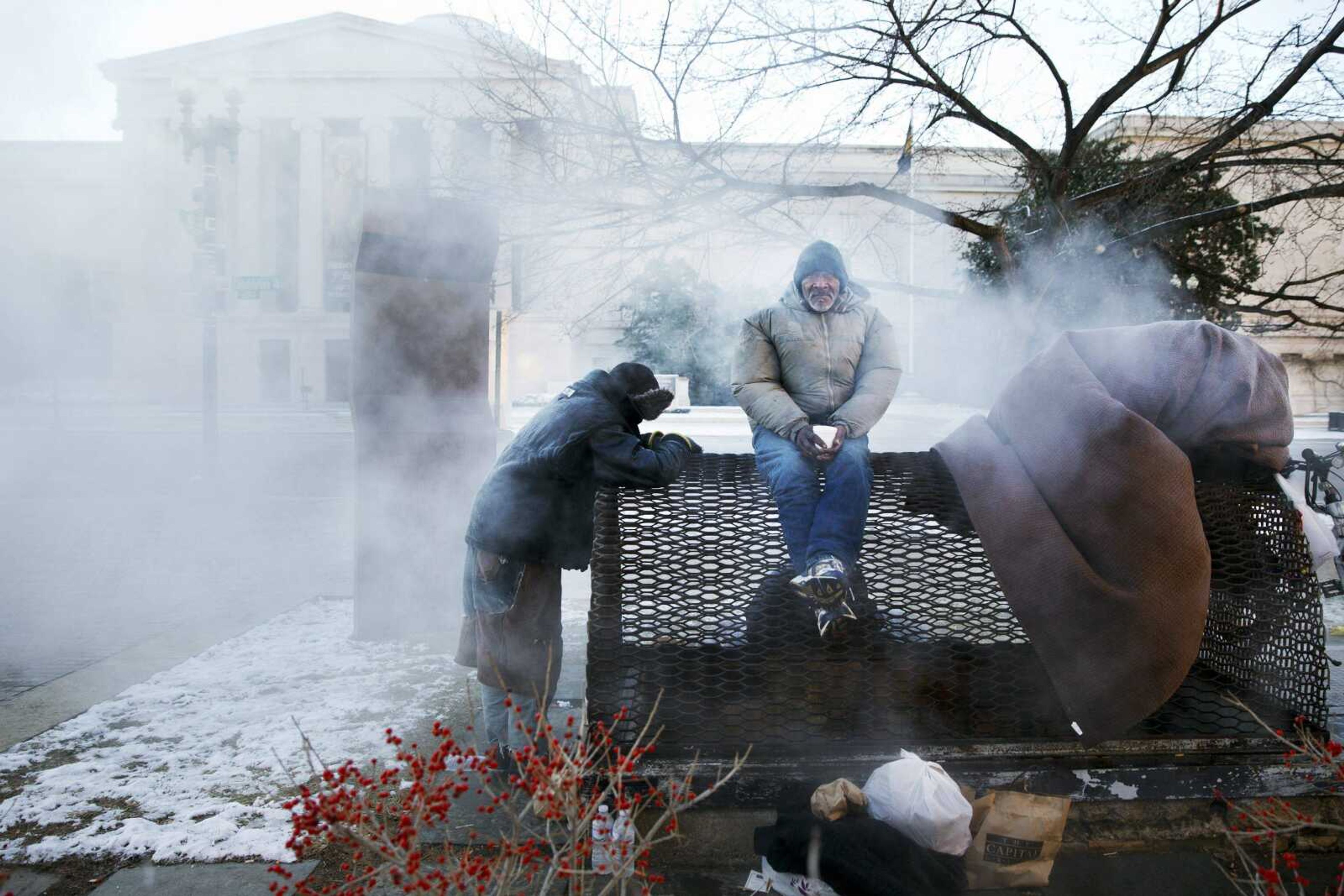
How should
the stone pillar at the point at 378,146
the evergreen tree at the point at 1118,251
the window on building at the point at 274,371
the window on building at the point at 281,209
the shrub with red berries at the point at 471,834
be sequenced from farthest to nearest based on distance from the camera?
the window on building at the point at 274,371 → the window on building at the point at 281,209 → the stone pillar at the point at 378,146 → the evergreen tree at the point at 1118,251 → the shrub with red berries at the point at 471,834

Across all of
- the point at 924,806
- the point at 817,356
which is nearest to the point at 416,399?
the point at 817,356

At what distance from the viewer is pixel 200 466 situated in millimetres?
11391

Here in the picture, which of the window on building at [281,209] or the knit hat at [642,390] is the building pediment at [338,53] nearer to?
the window on building at [281,209]

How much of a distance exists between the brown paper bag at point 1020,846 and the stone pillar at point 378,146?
5625 mm

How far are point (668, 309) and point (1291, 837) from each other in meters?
7.08

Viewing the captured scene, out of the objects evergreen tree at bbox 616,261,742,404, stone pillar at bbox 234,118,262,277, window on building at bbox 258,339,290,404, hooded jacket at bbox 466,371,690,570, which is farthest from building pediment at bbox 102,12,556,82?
window on building at bbox 258,339,290,404

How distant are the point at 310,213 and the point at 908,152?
7.41 metres

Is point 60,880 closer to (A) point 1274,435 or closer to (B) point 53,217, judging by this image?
(A) point 1274,435

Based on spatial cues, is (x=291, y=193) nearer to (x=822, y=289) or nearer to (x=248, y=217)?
(x=248, y=217)

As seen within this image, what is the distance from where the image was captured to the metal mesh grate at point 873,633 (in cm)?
247

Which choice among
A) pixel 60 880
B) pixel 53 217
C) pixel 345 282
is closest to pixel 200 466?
pixel 345 282

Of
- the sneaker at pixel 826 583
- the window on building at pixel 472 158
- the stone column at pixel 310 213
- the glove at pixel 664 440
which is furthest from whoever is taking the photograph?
the stone column at pixel 310 213

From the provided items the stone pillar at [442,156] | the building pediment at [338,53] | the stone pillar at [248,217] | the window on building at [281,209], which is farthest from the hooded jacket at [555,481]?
the stone pillar at [248,217]

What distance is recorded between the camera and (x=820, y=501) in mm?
2641
